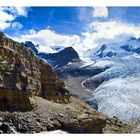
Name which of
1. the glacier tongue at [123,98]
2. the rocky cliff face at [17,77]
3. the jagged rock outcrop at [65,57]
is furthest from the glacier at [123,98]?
the jagged rock outcrop at [65,57]

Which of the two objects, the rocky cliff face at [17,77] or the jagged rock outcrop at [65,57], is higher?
the jagged rock outcrop at [65,57]

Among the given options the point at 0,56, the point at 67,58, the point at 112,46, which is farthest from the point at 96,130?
the point at 112,46

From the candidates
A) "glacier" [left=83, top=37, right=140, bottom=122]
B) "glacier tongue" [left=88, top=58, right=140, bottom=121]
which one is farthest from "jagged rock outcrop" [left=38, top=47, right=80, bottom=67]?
"glacier tongue" [left=88, top=58, right=140, bottom=121]

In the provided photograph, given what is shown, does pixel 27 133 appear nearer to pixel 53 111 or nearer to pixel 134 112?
pixel 53 111

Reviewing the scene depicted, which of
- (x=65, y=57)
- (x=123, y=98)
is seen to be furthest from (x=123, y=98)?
(x=65, y=57)

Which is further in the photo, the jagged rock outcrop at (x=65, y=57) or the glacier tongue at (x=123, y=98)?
the jagged rock outcrop at (x=65, y=57)

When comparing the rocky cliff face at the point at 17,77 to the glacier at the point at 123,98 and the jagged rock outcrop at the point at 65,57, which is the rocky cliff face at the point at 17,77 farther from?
the jagged rock outcrop at the point at 65,57

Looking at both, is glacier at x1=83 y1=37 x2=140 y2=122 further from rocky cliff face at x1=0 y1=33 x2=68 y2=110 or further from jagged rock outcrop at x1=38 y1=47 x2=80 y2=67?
jagged rock outcrop at x1=38 y1=47 x2=80 y2=67
